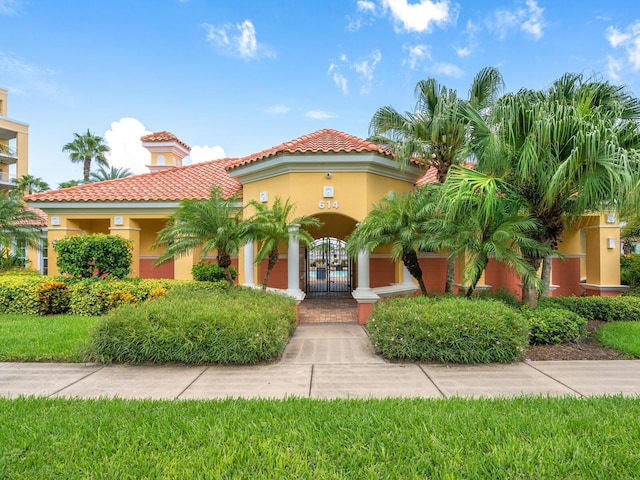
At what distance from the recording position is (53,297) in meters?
10.6

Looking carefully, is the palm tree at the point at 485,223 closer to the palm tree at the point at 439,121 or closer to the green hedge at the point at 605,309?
the palm tree at the point at 439,121

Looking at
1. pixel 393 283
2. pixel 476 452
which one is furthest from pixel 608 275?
pixel 476 452

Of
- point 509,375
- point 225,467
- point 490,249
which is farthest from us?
point 490,249

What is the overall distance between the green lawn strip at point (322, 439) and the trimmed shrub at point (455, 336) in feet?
6.40

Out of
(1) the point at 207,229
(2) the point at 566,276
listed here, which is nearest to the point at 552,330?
(1) the point at 207,229

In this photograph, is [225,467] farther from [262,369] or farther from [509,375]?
[509,375]

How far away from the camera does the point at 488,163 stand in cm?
802

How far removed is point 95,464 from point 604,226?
16888 mm

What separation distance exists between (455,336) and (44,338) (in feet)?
28.9

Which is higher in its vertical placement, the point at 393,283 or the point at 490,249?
the point at 490,249

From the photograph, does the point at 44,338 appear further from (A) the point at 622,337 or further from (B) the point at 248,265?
(A) the point at 622,337

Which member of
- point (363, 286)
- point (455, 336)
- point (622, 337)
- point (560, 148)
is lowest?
point (622, 337)

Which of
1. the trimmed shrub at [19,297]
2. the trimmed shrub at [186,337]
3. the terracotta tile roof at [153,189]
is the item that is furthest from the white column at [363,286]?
the trimmed shrub at [19,297]

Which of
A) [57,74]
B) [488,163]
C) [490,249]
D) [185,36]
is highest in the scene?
[185,36]
